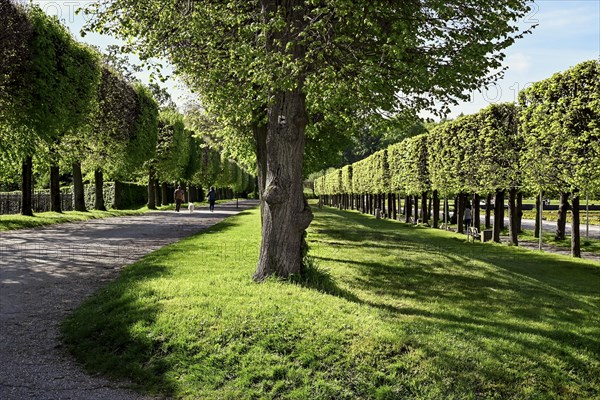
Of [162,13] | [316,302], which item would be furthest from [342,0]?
[316,302]

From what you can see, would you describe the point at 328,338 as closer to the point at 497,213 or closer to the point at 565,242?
the point at 497,213

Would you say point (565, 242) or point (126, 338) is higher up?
point (126, 338)

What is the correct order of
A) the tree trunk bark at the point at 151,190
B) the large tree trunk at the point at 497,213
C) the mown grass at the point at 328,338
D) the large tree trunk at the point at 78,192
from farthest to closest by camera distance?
1. the tree trunk bark at the point at 151,190
2. the large tree trunk at the point at 78,192
3. the large tree trunk at the point at 497,213
4. the mown grass at the point at 328,338

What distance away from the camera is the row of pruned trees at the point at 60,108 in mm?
19453

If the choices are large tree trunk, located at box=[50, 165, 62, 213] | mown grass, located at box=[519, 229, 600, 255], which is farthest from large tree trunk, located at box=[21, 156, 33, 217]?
mown grass, located at box=[519, 229, 600, 255]

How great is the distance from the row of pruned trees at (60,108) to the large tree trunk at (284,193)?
14.4m

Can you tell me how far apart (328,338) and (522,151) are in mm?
17478

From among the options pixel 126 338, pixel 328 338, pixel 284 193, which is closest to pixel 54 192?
pixel 284 193

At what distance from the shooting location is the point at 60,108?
69.0 ft

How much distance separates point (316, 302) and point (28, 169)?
2247cm

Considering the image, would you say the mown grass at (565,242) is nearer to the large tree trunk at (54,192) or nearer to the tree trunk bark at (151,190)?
the large tree trunk at (54,192)

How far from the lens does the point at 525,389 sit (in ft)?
18.9

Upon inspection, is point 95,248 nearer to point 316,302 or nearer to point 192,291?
point 192,291

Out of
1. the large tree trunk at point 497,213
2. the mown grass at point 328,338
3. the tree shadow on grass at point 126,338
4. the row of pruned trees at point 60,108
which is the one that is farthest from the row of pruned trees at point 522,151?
the tree shadow on grass at point 126,338
